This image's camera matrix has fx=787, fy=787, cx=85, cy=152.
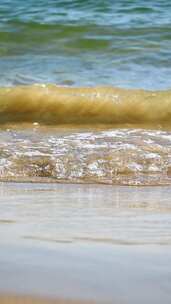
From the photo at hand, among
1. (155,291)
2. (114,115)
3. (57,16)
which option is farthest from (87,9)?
(155,291)

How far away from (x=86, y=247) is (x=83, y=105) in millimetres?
3019

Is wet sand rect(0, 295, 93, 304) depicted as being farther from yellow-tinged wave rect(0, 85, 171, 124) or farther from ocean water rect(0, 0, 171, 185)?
yellow-tinged wave rect(0, 85, 171, 124)

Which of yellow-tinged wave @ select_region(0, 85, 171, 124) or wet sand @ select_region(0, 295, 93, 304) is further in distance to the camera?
yellow-tinged wave @ select_region(0, 85, 171, 124)

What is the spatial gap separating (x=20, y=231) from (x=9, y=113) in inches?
113

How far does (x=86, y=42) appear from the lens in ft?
19.4

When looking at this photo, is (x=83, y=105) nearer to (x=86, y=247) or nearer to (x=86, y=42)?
(x=86, y=42)

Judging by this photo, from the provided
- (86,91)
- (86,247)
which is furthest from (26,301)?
(86,91)

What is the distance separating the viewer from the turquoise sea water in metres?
4.96

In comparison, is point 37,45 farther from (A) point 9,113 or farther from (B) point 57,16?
(A) point 9,113

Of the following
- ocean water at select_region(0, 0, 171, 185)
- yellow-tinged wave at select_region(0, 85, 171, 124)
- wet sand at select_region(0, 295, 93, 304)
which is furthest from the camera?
yellow-tinged wave at select_region(0, 85, 171, 124)

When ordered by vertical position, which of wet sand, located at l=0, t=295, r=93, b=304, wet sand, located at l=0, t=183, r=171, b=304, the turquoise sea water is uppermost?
the turquoise sea water

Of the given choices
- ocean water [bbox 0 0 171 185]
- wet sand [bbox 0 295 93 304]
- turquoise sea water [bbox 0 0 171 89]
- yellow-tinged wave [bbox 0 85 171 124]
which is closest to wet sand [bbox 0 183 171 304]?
wet sand [bbox 0 295 93 304]

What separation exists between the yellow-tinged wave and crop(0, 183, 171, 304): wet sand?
1.92 m

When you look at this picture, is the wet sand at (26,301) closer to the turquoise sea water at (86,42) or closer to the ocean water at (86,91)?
the ocean water at (86,91)
